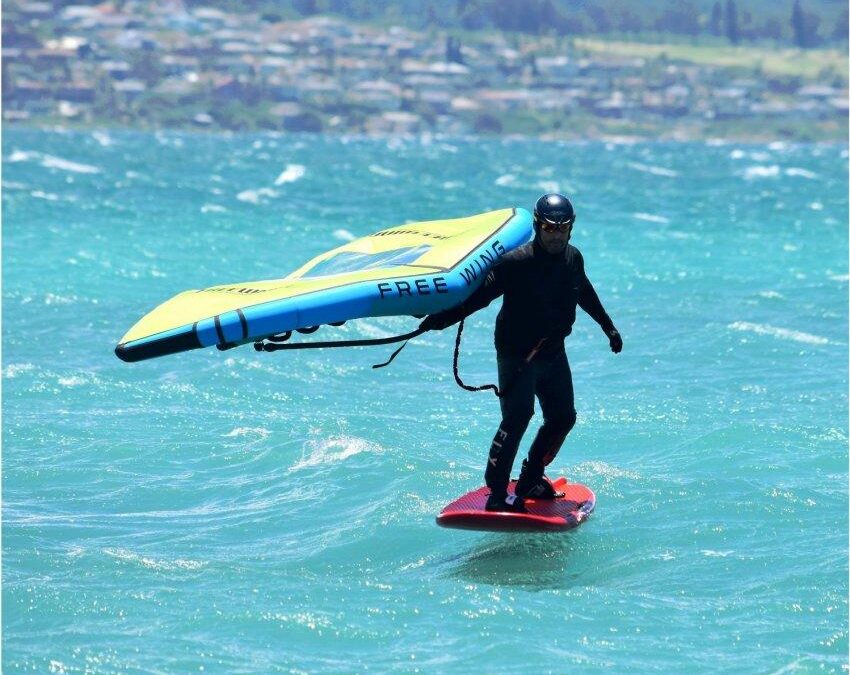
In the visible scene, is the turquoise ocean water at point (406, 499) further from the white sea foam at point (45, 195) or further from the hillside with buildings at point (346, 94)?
the hillside with buildings at point (346, 94)

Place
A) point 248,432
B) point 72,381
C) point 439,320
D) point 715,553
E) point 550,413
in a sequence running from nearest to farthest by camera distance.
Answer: point 439,320
point 550,413
point 715,553
point 248,432
point 72,381

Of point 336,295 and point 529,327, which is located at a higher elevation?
point 336,295

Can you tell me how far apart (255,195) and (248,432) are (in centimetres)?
3846

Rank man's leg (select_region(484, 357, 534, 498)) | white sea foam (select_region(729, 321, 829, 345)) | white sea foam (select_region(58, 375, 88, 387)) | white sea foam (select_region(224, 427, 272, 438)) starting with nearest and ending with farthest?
man's leg (select_region(484, 357, 534, 498)) → white sea foam (select_region(224, 427, 272, 438)) → white sea foam (select_region(58, 375, 88, 387)) → white sea foam (select_region(729, 321, 829, 345))

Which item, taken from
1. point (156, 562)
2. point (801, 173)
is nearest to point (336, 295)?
point (156, 562)

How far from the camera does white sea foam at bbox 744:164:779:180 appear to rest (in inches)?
3004

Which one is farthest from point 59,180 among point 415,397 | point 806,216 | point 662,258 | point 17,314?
point 415,397

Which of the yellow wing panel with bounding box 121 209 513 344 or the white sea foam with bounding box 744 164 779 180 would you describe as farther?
the white sea foam with bounding box 744 164 779 180

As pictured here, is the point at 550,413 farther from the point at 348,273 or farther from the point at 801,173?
the point at 801,173

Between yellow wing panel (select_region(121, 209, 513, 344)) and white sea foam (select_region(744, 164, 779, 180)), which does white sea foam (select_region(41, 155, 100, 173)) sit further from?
yellow wing panel (select_region(121, 209, 513, 344))

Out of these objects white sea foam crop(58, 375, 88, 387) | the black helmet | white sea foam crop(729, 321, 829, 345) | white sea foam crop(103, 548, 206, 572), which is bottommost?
white sea foam crop(729, 321, 829, 345)

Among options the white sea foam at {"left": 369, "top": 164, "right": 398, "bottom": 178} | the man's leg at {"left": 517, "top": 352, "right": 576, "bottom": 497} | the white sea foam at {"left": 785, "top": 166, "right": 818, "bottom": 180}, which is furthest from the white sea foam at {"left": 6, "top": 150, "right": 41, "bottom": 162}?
the man's leg at {"left": 517, "top": 352, "right": 576, "bottom": 497}

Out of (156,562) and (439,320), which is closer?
(439,320)

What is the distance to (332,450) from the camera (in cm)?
1223
